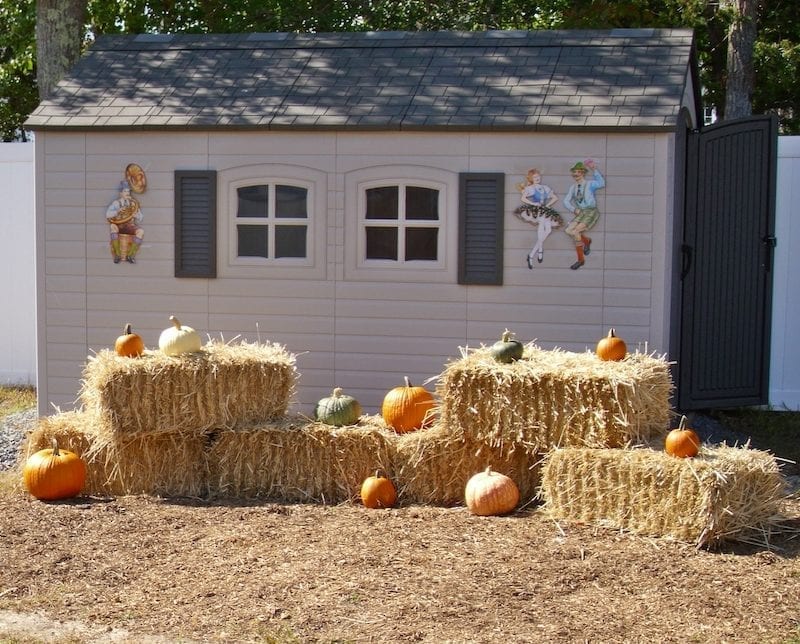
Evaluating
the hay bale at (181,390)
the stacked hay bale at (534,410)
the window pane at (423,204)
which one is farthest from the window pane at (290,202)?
the stacked hay bale at (534,410)

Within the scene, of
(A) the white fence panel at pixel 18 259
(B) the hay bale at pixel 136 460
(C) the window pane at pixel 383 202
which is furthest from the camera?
(A) the white fence panel at pixel 18 259

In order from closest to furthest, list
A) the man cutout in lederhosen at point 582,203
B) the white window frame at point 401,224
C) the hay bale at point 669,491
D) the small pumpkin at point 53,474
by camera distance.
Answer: the hay bale at point 669,491 → the small pumpkin at point 53,474 → the man cutout in lederhosen at point 582,203 → the white window frame at point 401,224

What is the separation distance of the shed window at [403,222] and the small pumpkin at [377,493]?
7.40 feet

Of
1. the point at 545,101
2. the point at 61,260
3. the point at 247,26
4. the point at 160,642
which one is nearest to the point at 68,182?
the point at 61,260

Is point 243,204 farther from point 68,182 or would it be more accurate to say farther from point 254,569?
point 254,569

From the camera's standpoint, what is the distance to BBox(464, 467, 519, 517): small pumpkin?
21.6 feet

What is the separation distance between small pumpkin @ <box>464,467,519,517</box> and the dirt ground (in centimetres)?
8

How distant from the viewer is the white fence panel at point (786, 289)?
1030 centimetres

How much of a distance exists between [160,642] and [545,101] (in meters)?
5.34

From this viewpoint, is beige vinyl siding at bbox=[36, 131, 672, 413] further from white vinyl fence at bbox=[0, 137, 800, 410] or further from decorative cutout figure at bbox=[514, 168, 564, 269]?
white vinyl fence at bbox=[0, 137, 800, 410]

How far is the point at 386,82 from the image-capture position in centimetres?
904

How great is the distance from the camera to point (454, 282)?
28.2ft

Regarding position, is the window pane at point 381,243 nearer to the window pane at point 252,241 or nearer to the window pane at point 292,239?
the window pane at point 292,239

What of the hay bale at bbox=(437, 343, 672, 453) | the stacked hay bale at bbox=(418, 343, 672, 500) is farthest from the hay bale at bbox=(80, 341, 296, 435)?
the hay bale at bbox=(437, 343, 672, 453)
